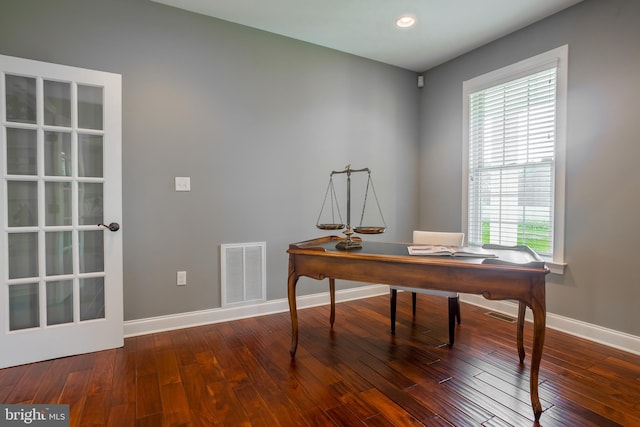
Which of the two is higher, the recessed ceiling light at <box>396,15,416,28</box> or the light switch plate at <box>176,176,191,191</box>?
the recessed ceiling light at <box>396,15,416,28</box>

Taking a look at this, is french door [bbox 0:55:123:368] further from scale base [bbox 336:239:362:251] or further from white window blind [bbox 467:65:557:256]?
white window blind [bbox 467:65:557:256]

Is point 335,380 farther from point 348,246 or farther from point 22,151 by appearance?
point 22,151

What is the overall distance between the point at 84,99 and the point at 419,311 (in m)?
3.40

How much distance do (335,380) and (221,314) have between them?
1.41 m

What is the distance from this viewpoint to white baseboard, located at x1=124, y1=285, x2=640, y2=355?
2420mm

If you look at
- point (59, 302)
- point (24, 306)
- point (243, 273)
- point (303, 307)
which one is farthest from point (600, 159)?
point (24, 306)

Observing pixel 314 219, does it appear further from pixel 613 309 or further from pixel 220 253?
pixel 613 309

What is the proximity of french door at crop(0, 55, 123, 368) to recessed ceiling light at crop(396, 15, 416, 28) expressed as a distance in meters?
2.42

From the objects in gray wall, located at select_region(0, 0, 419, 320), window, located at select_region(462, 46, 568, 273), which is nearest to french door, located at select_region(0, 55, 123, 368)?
gray wall, located at select_region(0, 0, 419, 320)

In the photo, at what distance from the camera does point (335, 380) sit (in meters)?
1.94

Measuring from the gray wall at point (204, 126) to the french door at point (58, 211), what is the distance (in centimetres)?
19

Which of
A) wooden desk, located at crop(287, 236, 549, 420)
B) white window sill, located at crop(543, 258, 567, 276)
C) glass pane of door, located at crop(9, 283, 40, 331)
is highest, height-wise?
wooden desk, located at crop(287, 236, 549, 420)

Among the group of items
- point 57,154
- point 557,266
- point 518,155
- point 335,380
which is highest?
point 518,155

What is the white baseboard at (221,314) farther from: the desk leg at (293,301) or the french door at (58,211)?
the desk leg at (293,301)
